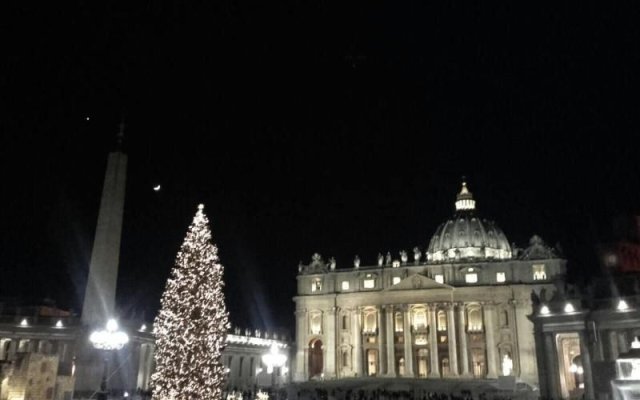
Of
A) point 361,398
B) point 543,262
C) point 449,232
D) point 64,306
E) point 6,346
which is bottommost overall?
point 361,398

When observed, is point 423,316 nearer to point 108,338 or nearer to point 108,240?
point 108,240

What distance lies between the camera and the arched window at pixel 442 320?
273 ft

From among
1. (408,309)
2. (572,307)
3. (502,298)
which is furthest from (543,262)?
(572,307)

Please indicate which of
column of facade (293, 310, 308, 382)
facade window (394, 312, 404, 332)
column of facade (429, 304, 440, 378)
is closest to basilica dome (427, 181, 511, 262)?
facade window (394, 312, 404, 332)

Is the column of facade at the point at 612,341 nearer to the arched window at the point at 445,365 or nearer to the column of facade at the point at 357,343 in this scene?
the arched window at the point at 445,365

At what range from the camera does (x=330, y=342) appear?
85750 mm

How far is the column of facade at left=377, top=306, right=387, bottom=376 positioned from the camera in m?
82.9

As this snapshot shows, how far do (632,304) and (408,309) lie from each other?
42695 millimetres

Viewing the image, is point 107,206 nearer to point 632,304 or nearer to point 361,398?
point 361,398

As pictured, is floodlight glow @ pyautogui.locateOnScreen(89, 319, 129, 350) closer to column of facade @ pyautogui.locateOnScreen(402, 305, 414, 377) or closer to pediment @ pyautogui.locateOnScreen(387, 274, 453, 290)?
pediment @ pyautogui.locateOnScreen(387, 274, 453, 290)

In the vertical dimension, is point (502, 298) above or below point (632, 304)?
above

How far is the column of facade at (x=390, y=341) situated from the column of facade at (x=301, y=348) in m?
13.3

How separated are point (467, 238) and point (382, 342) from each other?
29.4 metres

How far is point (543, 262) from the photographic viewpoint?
79.6 metres
